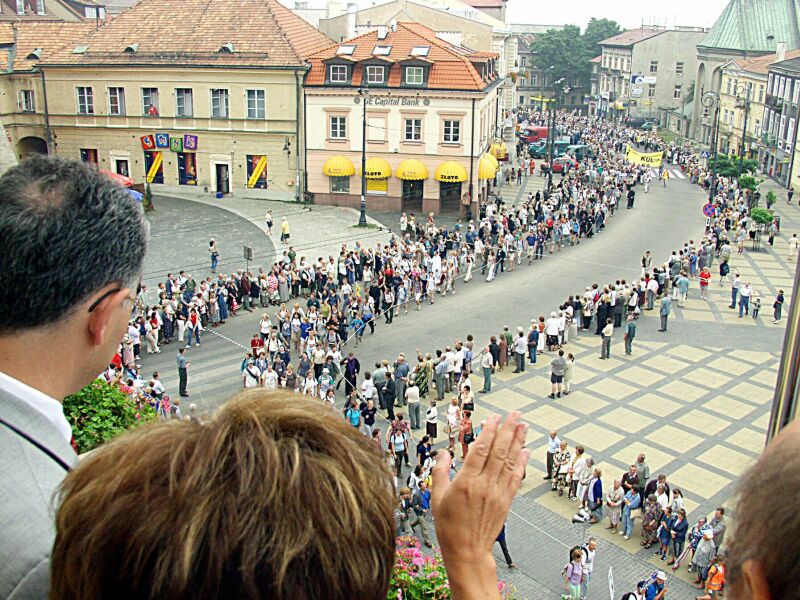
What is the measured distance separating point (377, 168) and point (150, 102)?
44.3 ft

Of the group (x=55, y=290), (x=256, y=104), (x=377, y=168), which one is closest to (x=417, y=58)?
(x=377, y=168)

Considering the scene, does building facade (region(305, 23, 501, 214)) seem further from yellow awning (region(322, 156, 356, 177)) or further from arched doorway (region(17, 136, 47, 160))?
arched doorway (region(17, 136, 47, 160))

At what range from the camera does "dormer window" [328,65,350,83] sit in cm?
4322

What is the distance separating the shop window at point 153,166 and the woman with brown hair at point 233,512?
47860 millimetres

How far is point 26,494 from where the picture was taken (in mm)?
1967

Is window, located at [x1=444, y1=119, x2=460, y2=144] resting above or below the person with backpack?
above

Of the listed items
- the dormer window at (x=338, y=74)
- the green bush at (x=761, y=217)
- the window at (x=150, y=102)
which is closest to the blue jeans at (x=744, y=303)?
the green bush at (x=761, y=217)

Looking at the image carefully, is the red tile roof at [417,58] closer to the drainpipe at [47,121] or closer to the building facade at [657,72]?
the drainpipe at [47,121]

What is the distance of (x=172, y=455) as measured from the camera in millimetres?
1579

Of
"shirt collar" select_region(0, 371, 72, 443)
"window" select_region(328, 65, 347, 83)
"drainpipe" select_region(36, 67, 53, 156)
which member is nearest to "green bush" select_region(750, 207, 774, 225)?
"window" select_region(328, 65, 347, 83)

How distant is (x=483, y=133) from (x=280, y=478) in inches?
1776

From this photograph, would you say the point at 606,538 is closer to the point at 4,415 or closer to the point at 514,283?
the point at 4,415

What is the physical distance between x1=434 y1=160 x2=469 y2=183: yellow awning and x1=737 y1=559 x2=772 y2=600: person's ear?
4173 cm

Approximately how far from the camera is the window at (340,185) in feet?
148
